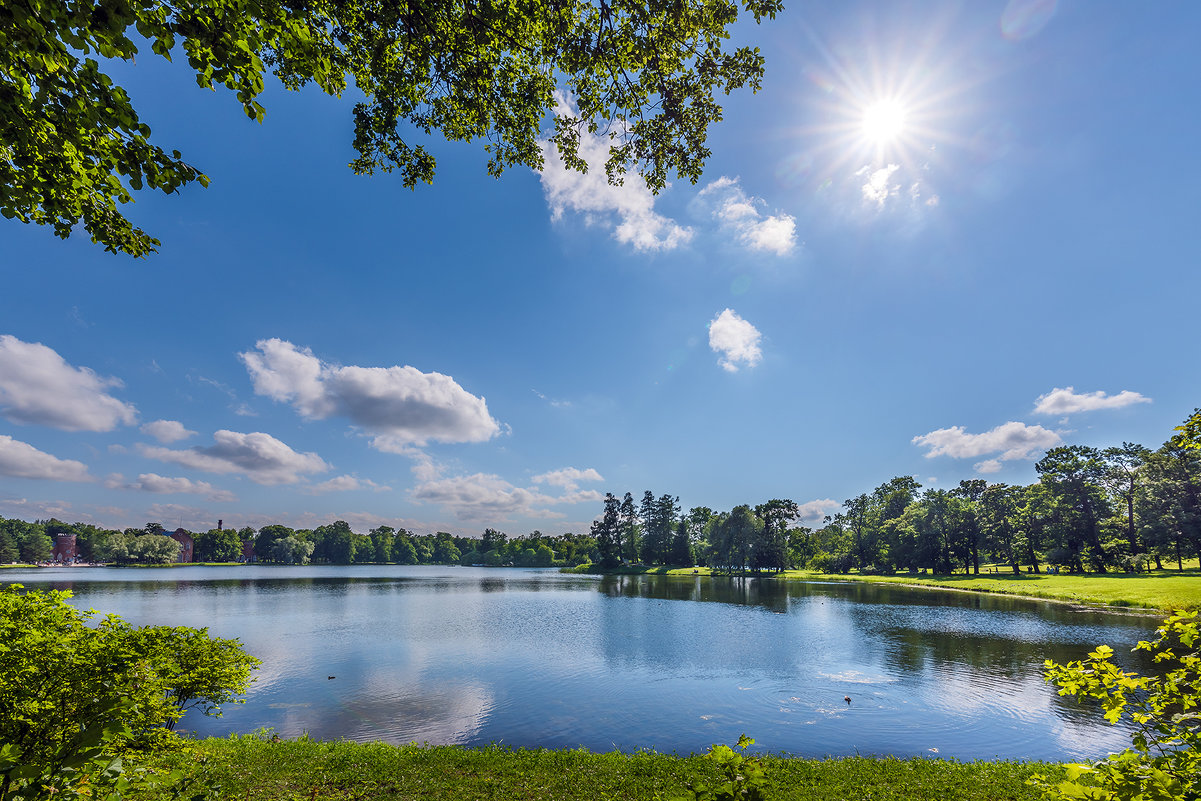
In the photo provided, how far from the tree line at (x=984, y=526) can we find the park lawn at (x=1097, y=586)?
5.33 metres

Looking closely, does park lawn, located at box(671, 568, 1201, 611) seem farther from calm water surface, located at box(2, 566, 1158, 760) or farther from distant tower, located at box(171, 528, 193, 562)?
distant tower, located at box(171, 528, 193, 562)

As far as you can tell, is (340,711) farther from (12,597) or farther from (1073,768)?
(1073,768)

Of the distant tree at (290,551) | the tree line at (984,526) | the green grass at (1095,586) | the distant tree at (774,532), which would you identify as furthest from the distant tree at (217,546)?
the green grass at (1095,586)

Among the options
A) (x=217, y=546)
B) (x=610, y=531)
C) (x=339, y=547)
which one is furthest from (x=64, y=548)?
(x=610, y=531)

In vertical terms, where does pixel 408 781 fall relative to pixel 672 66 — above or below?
below

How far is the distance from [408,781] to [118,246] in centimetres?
1193

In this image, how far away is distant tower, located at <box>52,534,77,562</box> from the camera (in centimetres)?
16775

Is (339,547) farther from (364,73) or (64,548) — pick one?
(364,73)

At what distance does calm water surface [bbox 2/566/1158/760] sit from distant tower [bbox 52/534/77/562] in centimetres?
18517

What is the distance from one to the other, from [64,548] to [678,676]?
24312 cm

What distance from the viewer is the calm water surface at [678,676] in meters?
16.4

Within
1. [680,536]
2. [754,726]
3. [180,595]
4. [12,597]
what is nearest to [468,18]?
[12,597]

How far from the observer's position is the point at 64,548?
168875 mm

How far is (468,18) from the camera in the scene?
8.44 m
